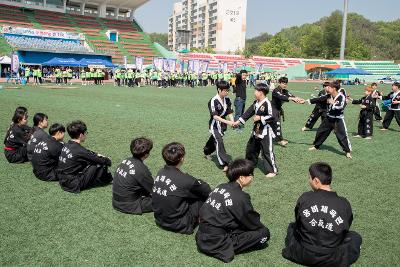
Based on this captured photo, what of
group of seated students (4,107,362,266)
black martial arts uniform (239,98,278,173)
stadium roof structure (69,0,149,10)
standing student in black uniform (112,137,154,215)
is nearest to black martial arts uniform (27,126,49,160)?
group of seated students (4,107,362,266)

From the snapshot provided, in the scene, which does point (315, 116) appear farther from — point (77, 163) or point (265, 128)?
point (77, 163)

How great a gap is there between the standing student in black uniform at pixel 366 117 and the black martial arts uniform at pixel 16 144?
9.57 meters

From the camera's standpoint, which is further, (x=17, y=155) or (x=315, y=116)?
(x=315, y=116)

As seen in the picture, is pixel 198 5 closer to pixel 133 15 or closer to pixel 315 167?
pixel 133 15

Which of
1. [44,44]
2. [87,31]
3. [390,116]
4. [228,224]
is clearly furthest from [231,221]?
[87,31]

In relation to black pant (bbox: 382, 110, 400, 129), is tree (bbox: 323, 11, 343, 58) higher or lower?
higher

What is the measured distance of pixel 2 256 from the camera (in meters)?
4.01

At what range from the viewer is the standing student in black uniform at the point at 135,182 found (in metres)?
5.11

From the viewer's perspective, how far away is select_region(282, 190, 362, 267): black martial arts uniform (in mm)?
3766

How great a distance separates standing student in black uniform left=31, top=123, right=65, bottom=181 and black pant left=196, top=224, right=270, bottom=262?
332 centimetres

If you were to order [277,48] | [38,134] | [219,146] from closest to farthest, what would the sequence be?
[38,134] < [219,146] < [277,48]

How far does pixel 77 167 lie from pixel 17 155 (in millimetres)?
2281

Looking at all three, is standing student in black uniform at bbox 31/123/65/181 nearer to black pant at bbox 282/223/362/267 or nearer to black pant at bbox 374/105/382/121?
black pant at bbox 282/223/362/267

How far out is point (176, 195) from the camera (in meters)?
4.53
